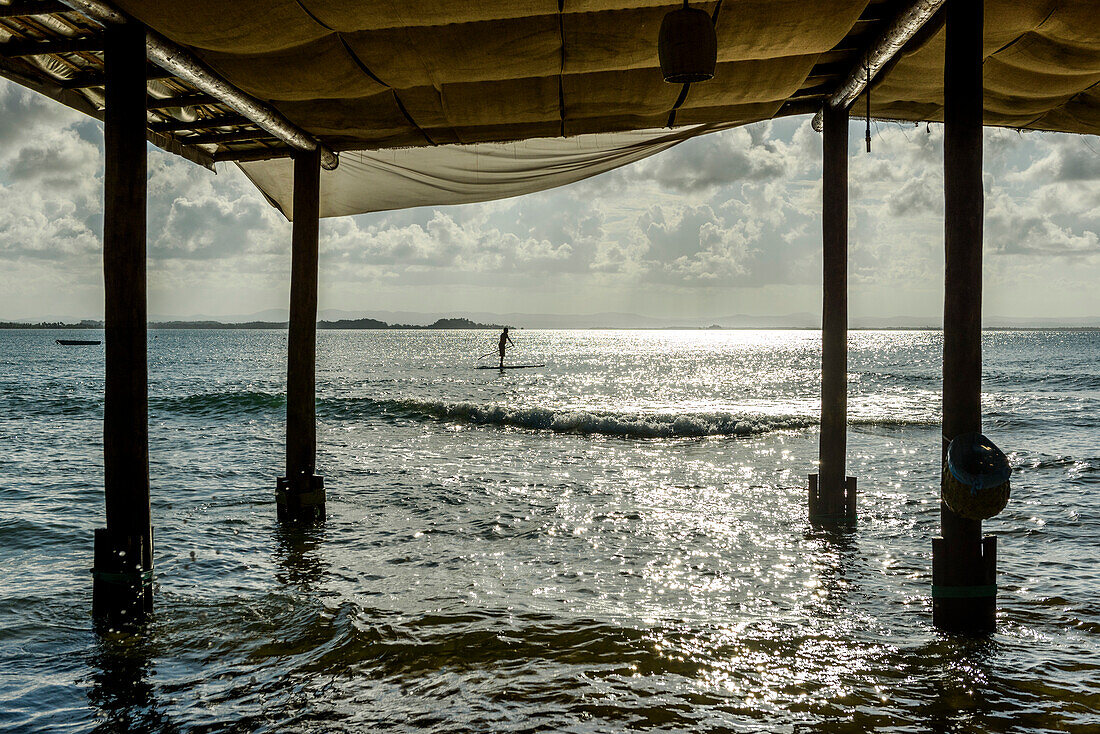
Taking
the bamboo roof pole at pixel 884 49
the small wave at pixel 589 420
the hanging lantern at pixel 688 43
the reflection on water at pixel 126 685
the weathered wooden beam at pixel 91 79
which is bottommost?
the small wave at pixel 589 420

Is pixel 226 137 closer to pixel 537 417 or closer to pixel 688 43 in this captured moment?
pixel 688 43

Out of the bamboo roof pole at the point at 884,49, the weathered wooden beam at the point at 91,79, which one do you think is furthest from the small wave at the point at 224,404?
the bamboo roof pole at the point at 884,49

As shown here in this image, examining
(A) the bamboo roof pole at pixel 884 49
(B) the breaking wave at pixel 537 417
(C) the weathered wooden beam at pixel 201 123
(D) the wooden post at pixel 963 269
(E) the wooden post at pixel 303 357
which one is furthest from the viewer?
(B) the breaking wave at pixel 537 417

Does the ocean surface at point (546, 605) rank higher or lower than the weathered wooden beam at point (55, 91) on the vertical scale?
lower

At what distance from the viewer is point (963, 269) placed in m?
3.78

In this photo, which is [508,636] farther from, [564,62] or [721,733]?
[564,62]

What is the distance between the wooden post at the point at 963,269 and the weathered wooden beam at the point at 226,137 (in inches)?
195

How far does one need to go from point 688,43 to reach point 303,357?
15.7 ft

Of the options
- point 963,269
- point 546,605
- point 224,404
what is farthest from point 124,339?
point 224,404

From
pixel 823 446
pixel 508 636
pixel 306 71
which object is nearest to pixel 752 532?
pixel 823 446

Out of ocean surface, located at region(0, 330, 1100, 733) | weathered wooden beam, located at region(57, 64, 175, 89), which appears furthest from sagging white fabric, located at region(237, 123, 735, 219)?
ocean surface, located at region(0, 330, 1100, 733)

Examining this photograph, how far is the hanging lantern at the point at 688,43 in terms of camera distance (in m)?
3.25

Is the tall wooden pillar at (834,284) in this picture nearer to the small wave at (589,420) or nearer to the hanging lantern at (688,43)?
the hanging lantern at (688,43)

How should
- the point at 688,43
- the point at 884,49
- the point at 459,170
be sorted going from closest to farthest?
the point at 688,43, the point at 884,49, the point at 459,170
